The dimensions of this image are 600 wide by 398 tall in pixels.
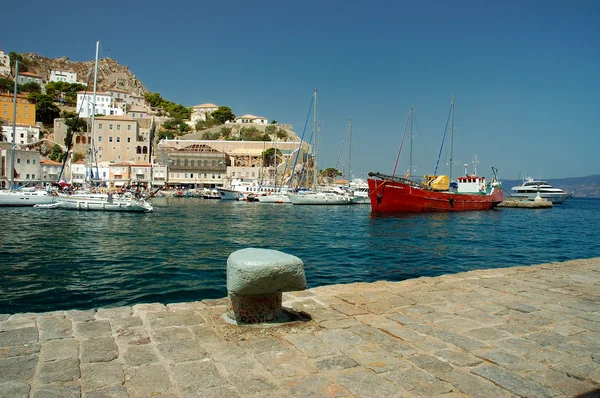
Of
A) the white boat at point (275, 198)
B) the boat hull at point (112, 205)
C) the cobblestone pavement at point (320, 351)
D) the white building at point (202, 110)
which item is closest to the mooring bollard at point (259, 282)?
the cobblestone pavement at point (320, 351)

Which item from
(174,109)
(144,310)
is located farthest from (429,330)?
(174,109)

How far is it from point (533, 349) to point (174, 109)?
367 feet

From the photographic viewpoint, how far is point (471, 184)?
43188mm

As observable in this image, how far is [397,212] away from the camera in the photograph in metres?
36.1

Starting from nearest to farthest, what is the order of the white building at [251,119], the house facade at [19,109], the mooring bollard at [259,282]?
the mooring bollard at [259,282] → the house facade at [19,109] → the white building at [251,119]

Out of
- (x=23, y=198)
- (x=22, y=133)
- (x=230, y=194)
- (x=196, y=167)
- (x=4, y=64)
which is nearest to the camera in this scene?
(x=23, y=198)

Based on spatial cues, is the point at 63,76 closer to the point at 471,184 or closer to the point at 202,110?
the point at 202,110

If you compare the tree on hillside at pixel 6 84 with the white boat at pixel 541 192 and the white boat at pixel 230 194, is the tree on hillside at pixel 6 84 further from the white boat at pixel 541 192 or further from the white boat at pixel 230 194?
the white boat at pixel 541 192

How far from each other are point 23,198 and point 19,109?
50638 mm

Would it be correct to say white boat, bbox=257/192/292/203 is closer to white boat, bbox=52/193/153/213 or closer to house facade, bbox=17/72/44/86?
white boat, bbox=52/193/153/213

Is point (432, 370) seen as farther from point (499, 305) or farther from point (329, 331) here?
point (499, 305)

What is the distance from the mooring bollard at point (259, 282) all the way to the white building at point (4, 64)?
113958mm

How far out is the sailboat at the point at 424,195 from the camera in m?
35.5

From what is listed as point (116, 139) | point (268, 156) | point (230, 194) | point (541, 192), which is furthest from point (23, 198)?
point (541, 192)
